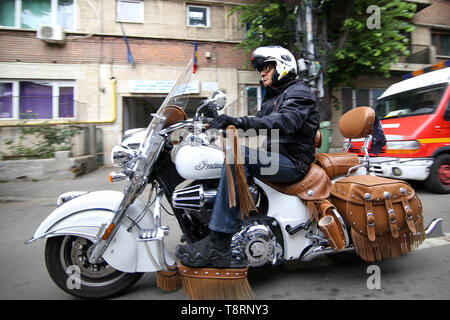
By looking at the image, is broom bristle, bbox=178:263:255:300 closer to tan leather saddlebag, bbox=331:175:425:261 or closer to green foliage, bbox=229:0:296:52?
tan leather saddlebag, bbox=331:175:425:261

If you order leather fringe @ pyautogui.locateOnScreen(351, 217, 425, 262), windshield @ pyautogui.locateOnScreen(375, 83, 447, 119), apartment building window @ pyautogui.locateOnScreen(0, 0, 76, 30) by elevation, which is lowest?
leather fringe @ pyautogui.locateOnScreen(351, 217, 425, 262)

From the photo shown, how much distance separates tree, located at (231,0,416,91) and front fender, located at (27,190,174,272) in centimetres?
702

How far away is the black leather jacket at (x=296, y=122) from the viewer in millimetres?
1809

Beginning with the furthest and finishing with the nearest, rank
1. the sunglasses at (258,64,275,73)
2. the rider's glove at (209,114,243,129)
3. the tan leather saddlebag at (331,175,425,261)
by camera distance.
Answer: the sunglasses at (258,64,275,73)
the tan leather saddlebag at (331,175,425,261)
the rider's glove at (209,114,243,129)

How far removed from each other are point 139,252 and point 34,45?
31.6ft

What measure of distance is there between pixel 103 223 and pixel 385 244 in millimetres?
2053

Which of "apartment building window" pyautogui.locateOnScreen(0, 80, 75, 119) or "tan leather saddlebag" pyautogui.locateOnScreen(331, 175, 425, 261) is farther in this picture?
"apartment building window" pyautogui.locateOnScreen(0, 80, 75, 119)

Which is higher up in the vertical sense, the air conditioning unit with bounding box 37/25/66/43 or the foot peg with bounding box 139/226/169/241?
the air conditioning unit with bounding box 37/25/66/43

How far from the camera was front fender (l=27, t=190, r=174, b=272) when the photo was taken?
176 cm

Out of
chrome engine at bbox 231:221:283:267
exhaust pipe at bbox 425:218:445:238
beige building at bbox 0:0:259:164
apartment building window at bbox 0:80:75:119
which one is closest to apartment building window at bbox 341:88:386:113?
beige building at bbox 0:0:259:164

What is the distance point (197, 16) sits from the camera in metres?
9.41

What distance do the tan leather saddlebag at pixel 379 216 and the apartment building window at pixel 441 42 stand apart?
1438cm

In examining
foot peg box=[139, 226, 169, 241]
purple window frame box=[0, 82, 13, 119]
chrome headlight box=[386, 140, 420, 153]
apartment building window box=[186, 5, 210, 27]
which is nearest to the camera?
foot peg box=[139, 226, 169, 241]

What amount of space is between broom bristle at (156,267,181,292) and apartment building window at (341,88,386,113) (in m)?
10.8
